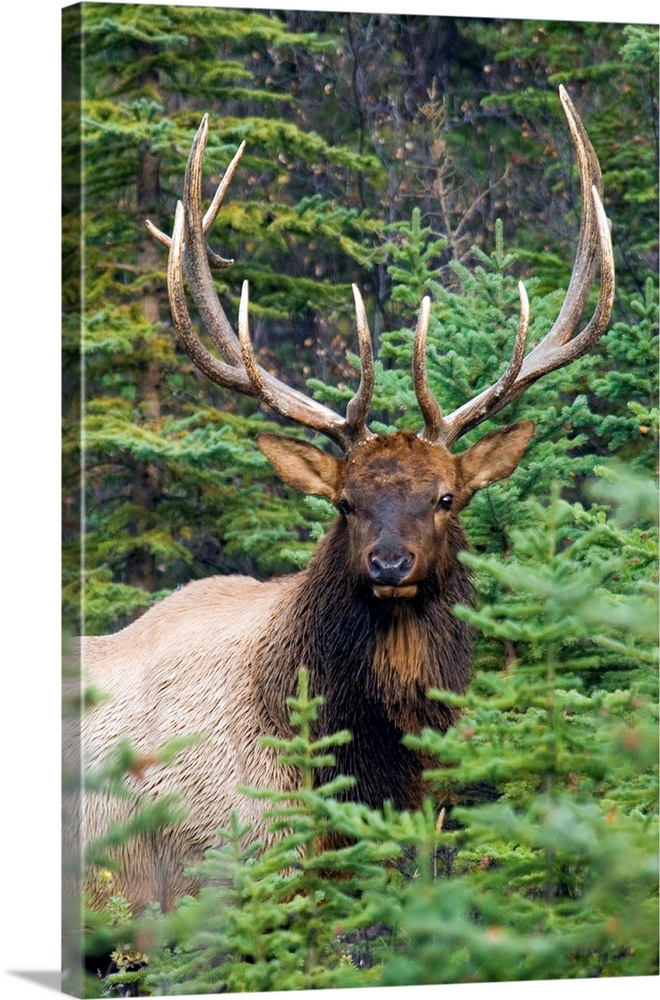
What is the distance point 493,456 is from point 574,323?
1.57 feet

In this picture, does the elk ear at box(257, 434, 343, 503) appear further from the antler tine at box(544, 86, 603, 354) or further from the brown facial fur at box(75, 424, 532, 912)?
the antler tine at box(544, 86, 603, 354)

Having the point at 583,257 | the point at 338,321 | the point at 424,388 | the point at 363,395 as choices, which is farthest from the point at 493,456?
the point at 338,321

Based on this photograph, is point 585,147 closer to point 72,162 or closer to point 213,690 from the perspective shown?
point 72,162

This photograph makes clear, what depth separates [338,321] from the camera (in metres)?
6.13

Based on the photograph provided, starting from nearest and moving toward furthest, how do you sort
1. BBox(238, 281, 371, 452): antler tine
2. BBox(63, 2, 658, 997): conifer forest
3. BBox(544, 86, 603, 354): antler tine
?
BBox(63, 2, 658, 997): conifer forest, BBox(238, 281, 371, 452): antler tine, BBox(544, 86, 603, 354): antler tine

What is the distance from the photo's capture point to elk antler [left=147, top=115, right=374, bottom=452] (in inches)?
170

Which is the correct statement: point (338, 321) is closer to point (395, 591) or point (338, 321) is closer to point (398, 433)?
point (398, 433)

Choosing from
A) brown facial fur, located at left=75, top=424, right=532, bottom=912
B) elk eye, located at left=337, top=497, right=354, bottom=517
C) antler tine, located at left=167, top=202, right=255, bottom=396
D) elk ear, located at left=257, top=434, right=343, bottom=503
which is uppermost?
antler tine, located at left=167, top=202, right=255, bottom=396

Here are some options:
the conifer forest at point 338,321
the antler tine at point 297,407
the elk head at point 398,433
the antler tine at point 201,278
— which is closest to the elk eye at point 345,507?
the elk head at point 398,433

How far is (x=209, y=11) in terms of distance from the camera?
536 cm

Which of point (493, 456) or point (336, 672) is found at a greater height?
point (493, 456)

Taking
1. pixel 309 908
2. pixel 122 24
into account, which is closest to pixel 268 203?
pixel 122 24

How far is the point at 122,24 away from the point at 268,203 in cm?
136

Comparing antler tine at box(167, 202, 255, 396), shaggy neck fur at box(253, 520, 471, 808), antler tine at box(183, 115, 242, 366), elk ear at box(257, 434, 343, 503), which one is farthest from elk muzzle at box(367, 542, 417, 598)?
antler tine at box(183, 115, 242, 366)
